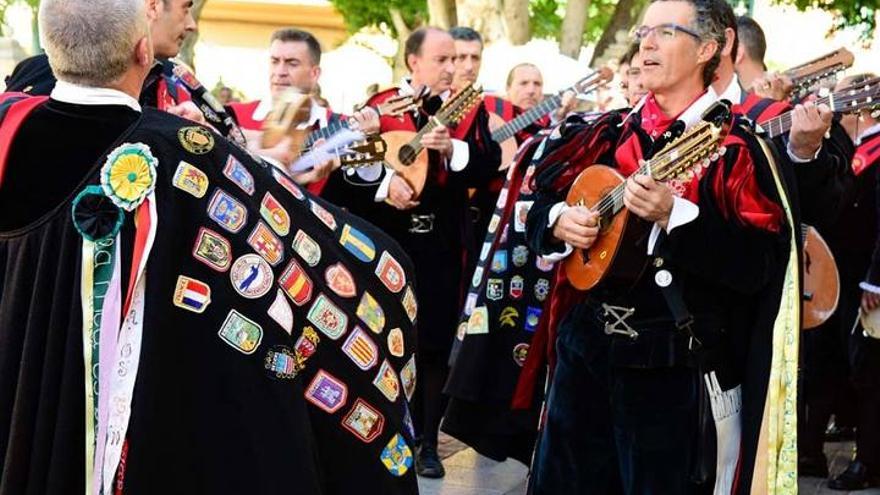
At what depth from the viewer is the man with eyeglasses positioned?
4293 millimetres

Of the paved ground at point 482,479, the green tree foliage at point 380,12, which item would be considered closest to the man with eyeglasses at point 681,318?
the paved ground at point 482,479

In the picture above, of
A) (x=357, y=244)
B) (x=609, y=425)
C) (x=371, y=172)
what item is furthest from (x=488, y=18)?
(x=357, y=244)

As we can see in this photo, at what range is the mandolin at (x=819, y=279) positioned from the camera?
651 cm

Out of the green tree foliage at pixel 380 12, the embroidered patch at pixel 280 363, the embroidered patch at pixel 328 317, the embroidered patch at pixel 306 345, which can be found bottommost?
the embroidered patch at pixel 280 363

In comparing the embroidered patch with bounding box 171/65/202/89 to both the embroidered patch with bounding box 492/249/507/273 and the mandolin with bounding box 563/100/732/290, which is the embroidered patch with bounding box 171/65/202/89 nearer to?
the mandolin with bounding box 563/100/732/290

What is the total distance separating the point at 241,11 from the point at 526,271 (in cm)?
3193

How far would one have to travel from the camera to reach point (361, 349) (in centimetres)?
379

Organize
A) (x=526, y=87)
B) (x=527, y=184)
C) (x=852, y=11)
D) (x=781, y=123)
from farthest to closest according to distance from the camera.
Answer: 1. (x=852, y=11)
2. (x=526, y=87)
3. (x=527, y=184)
4. (x=781, y=123)

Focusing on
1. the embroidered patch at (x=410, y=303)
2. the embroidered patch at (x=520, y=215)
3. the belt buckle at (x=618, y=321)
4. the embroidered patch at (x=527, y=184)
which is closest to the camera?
the embroidered patch at (x=410, y=303)

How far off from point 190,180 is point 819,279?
12.7ft

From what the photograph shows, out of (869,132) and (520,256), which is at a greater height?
(869,132)

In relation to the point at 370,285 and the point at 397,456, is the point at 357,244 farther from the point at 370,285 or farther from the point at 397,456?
the point at 397,456

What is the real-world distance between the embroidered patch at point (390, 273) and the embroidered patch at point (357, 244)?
0.04 metres

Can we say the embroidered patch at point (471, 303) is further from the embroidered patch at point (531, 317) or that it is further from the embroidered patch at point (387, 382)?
the embroidered patch at point (387, 382)
